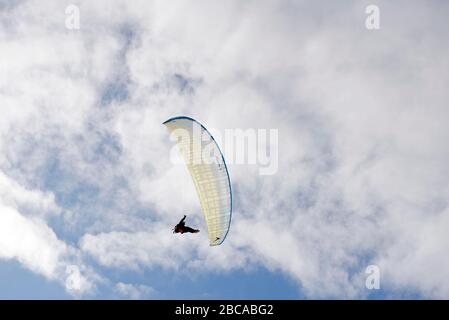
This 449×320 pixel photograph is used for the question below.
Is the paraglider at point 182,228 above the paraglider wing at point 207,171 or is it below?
below

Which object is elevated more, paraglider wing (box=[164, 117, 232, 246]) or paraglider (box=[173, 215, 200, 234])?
paraglider wing (box=[164, 117, 232, 246])

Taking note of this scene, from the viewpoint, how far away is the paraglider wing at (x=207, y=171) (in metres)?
31.7

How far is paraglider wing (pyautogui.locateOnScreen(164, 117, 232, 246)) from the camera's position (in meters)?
31.7

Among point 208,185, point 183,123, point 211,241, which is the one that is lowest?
point 211,241

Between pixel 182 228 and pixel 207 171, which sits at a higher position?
pixel 207 171

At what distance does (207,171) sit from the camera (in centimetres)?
3322
